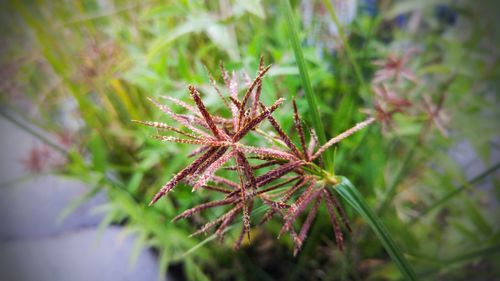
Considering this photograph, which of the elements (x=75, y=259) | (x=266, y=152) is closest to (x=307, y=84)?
(x=266, y=152)

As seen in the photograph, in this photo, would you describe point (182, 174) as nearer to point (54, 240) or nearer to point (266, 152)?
point (266, 152)

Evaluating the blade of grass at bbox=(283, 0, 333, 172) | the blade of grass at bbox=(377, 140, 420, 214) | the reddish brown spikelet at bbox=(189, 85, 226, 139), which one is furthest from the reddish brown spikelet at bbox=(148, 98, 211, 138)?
the blade of grass at bbox=(377, 140, 420, 214)

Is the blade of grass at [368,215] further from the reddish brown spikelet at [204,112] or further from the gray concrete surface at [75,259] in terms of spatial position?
the gray concrete surface at [75,259]

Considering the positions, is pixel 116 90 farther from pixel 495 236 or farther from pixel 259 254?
pixel 495 236

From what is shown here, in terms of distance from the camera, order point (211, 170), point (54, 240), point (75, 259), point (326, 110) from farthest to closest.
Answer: point (54, 240), point (75, 259), point (326, 110), point (211, 170)

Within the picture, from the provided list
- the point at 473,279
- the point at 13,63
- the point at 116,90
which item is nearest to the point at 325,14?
the point at 116,90

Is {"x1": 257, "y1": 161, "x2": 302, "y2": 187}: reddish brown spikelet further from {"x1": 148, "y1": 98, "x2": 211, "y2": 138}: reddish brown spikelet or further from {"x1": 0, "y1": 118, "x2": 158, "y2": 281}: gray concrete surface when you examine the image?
{"x1": 0, "y1": 118, "x2": 158, "y2": 281}: gray concrete surface

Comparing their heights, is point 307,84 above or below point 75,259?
above
